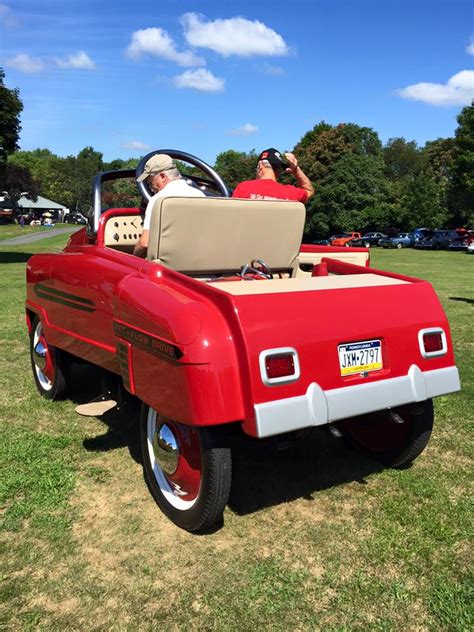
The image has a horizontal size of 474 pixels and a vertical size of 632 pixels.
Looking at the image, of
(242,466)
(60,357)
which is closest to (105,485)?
(242,466)

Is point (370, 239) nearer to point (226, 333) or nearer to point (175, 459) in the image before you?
point (175, 459)

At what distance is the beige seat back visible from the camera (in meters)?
3.23

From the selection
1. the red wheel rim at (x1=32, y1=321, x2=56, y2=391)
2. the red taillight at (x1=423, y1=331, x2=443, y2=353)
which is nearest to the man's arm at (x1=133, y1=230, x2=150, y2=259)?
the red wheel rim at (x1=32, y1=321, x2=56, y2=391)

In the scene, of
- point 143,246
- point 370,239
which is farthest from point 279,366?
Result: point 370,239

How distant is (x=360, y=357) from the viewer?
107 inches

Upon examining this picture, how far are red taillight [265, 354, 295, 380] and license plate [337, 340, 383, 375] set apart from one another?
0.30 m

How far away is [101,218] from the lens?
4.13 m

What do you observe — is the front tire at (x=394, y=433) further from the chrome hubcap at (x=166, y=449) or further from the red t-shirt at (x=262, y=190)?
the red t-shirt at (x=262, y=190)

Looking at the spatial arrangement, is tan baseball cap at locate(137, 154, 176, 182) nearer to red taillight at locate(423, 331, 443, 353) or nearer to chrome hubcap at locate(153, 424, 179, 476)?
chrome hubcap at locate(153, 424, 179, 476)

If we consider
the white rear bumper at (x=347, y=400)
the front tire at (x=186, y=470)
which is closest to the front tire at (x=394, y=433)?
the white rear bumper at (x=347, y=400)

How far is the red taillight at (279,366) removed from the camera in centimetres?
242

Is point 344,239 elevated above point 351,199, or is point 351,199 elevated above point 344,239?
point 351,199

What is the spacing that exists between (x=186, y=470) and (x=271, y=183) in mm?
2594

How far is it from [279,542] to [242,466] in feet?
2.82
